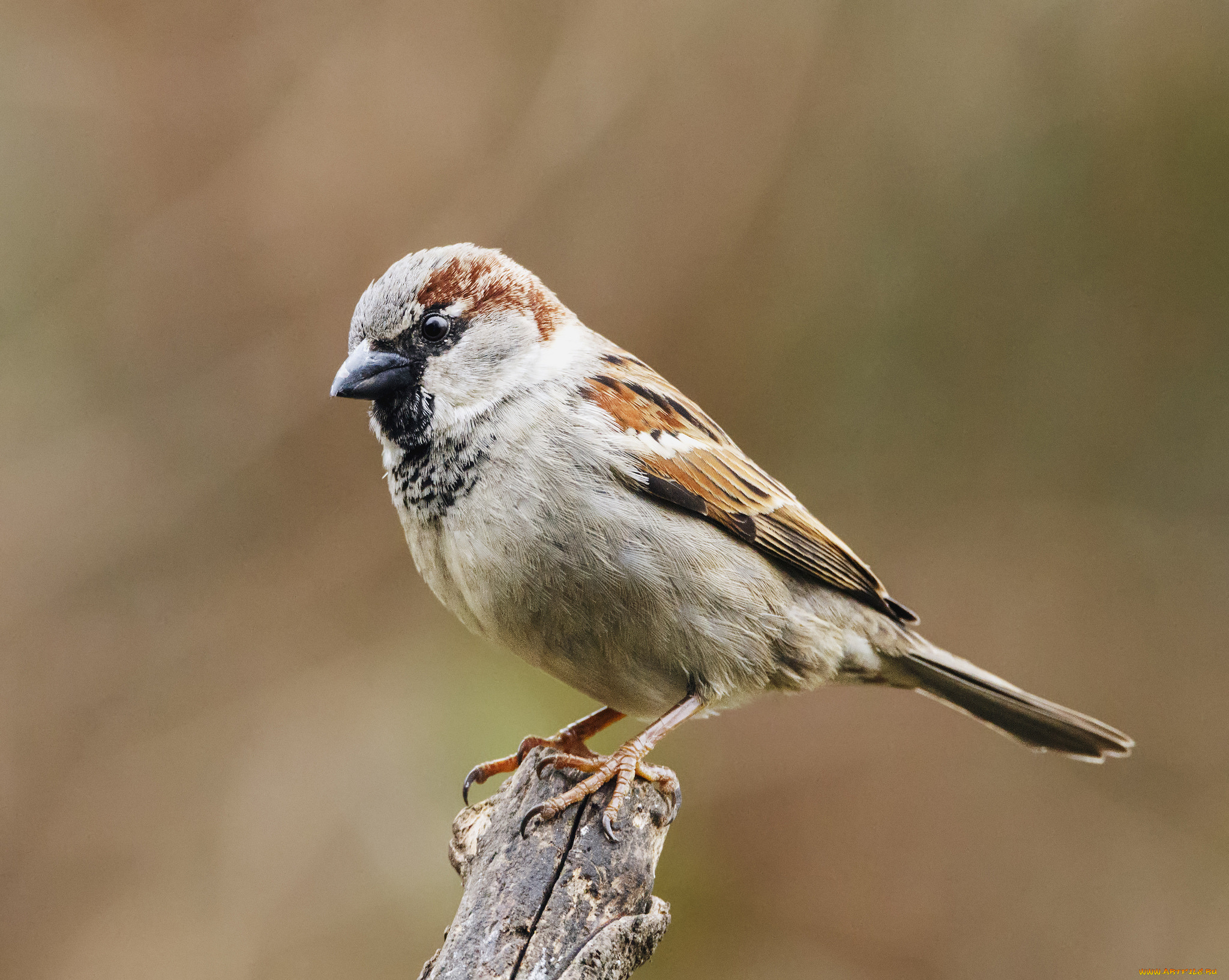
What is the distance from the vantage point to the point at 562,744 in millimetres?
3105

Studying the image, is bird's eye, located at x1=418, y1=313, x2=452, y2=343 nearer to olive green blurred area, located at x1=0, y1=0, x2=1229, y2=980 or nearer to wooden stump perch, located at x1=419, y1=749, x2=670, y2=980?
wooden stump perch, located at x1=419, y1=749, x2=670, y2=980

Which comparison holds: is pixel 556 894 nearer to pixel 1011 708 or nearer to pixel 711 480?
pixel 711 480

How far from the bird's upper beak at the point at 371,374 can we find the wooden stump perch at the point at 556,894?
0.93m

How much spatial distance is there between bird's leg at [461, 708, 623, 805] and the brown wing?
0.61 meters

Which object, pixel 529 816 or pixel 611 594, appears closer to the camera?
pixel 529 816

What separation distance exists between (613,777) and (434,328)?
1102 millimetres

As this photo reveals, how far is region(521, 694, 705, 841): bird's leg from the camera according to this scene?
237 cm

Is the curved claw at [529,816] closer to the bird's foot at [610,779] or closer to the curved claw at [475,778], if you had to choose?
the bird's foot at [610,779]

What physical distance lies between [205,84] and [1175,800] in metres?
4.74

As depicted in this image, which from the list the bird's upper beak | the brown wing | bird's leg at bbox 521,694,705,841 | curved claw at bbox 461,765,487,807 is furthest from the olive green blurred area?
the bird's upper beak

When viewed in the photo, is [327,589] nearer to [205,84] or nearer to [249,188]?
[249,188]

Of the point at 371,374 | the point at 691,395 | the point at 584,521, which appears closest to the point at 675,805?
the point at 584,521

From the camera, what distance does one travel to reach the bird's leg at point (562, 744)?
3.03 m

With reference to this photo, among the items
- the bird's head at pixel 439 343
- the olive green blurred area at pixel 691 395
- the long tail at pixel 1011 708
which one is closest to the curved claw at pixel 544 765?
the bird's head at pixel 439 343
